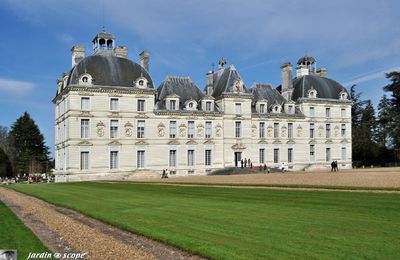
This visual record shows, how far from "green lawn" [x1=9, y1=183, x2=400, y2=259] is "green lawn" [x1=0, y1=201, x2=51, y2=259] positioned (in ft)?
7.38

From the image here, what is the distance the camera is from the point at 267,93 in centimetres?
5516

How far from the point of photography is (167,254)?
910 cm

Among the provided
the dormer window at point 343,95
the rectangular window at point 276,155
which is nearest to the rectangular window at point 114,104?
the rectangular window at point 276,155

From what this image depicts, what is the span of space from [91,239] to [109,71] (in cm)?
3621

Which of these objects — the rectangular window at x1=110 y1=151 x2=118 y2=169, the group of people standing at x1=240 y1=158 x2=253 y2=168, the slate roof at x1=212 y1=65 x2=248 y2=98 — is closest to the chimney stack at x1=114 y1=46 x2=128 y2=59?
the rectangular window at x1=110 y1=151 x2=118 y2=169

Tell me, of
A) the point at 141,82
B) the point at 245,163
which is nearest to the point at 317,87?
the point at 245,163

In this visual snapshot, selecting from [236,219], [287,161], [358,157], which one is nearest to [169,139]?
[287,161]

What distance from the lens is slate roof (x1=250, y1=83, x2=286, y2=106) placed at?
2138 inches

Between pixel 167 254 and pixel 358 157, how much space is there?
59.8 metres

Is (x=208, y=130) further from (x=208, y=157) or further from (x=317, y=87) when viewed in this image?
(x=317, y=87)

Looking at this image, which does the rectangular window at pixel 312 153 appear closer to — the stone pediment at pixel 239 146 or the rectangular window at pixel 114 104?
the stone pediment at pixel 239 146

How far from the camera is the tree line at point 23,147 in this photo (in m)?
70.9

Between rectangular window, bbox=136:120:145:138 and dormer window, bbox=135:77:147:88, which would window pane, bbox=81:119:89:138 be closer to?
rectangular window, bbox=136:120:145:138

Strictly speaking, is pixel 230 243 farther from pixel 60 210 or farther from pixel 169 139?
pixel 169 139
